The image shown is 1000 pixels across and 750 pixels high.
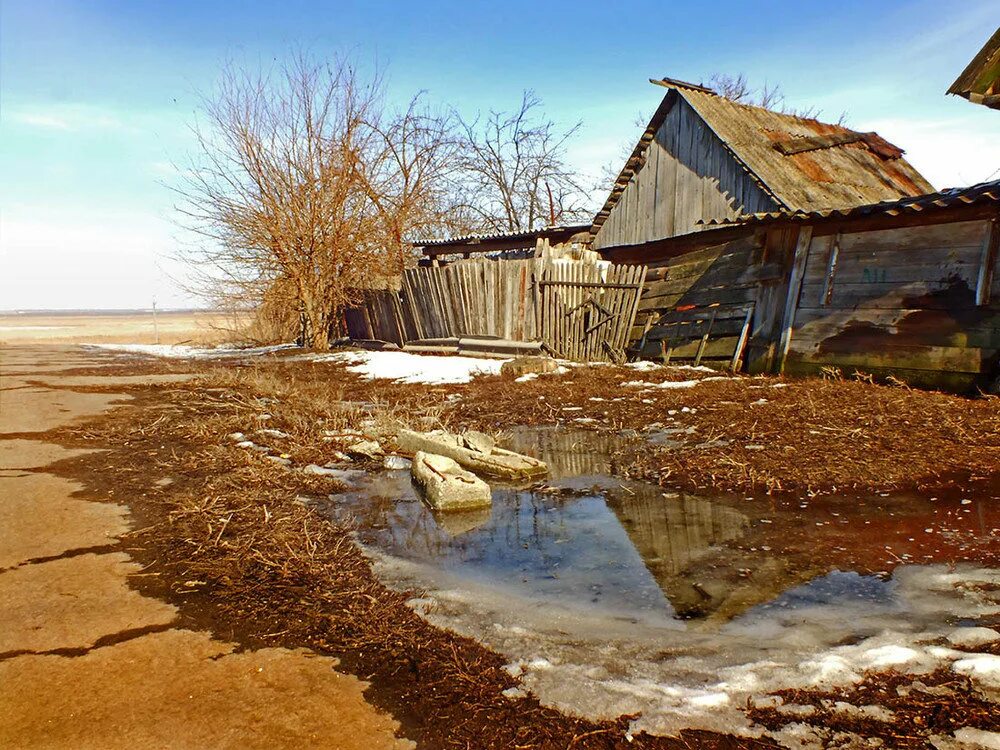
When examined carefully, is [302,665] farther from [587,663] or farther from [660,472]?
[660,472]

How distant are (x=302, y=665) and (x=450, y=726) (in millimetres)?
647

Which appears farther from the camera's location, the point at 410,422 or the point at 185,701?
the point at 410,422

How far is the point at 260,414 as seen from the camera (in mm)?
6809

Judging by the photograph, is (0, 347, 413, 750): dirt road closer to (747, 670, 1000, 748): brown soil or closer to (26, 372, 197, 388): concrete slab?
(747, 670, 1000, 748): brown soil

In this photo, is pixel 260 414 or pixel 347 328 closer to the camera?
pixel 260 414

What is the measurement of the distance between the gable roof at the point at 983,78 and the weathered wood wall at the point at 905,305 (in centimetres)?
198

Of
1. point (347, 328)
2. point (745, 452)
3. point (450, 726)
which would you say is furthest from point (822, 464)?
point (347, 328)

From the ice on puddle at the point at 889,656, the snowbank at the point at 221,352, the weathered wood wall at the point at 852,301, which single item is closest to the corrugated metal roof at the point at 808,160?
the weathered wood wall at the point at 852,301

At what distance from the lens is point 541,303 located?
1262 centimetres

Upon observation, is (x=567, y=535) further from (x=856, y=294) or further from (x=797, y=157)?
(x=797, y=157)

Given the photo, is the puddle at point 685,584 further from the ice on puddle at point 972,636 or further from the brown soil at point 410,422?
the brown soil at point 410,422

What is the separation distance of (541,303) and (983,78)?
26.0 ft

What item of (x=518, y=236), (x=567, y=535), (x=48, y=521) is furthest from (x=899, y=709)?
(x=518, y=236)

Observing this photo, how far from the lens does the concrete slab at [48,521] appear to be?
3381 millimetres
